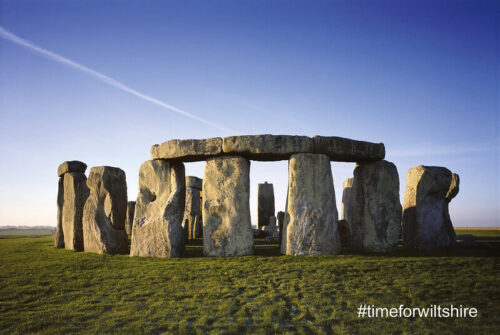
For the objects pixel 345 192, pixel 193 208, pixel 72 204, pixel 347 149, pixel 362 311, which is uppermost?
pixel 347 149

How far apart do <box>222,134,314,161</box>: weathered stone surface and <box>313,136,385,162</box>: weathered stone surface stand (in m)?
0.27

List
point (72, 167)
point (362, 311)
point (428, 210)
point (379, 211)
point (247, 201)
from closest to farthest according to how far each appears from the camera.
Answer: point (362, 311)
point (247, 201)
point (379, 211)
point (428, 210)
point (72, 167)

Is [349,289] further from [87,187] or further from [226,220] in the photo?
[87,187]

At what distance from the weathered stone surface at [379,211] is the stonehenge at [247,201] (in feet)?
0.08

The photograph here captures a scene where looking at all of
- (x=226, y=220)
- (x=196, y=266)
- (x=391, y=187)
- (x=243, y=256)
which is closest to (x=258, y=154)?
(x=226, y=220)

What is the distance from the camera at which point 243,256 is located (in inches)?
306


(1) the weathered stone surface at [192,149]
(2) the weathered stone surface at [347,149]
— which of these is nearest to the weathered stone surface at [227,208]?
(1) the weathered stone surface at [192,149]

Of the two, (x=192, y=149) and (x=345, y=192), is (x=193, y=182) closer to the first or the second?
(x=345, y=192)

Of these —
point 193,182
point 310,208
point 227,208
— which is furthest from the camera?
point 193,182

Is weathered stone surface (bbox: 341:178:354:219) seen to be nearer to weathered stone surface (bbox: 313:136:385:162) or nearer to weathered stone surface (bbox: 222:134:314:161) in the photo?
weathered stone surface (bbox: 313:136:385:162)

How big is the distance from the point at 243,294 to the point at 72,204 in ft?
23.2

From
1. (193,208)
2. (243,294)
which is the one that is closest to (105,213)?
(243,294)

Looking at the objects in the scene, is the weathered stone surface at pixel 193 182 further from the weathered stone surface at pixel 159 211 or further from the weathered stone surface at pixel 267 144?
the weathered stone surface at pixel 267 144

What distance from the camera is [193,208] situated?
48.8 feet
